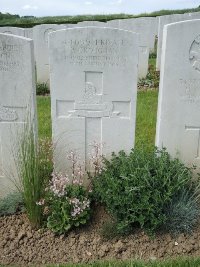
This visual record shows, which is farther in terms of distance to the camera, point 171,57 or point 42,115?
point 42,115

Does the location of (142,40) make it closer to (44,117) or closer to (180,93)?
(44,117)

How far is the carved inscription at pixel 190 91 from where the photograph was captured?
12.9 feet

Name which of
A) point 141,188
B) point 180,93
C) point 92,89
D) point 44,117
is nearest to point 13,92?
point 92,89

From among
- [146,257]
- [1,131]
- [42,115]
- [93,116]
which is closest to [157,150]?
[93,116]

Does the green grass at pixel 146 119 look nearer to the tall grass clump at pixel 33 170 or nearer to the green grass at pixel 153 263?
the tall grass clump at pixel 33 170

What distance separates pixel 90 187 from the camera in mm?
4043

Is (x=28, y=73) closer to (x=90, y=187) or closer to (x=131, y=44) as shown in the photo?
(x=131, y=44)

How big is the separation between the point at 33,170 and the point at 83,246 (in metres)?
0.82

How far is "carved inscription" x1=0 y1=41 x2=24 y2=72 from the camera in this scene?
3.70 m

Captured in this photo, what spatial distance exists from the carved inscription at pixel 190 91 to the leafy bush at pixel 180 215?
0.95 metres

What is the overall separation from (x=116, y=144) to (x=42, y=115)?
119 inches

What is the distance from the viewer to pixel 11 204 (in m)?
3.94

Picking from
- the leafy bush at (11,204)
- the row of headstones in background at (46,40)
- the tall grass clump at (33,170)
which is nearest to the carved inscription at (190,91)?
the tall grass clump at (33,170)

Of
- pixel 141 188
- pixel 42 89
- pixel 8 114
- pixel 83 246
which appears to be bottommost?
pixel 83 246
